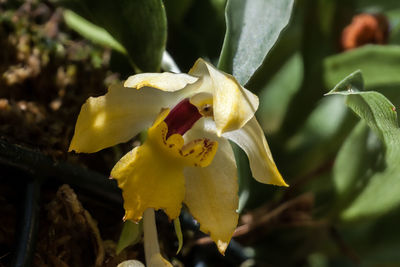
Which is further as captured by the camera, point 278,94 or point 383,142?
point 278,94

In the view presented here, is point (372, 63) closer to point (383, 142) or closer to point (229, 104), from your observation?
point (383, 142)

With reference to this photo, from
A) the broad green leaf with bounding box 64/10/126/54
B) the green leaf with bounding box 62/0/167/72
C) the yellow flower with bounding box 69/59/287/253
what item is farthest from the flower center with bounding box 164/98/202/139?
the broad green leaf with bounding box 64/10/126/54

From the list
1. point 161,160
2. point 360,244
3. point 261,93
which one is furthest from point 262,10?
point 360,244

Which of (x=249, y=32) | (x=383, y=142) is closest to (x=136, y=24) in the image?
(x=249, y=32)

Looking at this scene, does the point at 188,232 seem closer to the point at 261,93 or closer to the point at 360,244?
the point at 261,93

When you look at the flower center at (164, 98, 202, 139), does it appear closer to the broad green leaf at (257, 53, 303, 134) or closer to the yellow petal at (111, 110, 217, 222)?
the yellow petal at (111, 110, 217, 222)

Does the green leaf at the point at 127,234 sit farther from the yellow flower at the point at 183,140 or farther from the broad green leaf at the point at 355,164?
the broad green leaf at the point at 355,164
